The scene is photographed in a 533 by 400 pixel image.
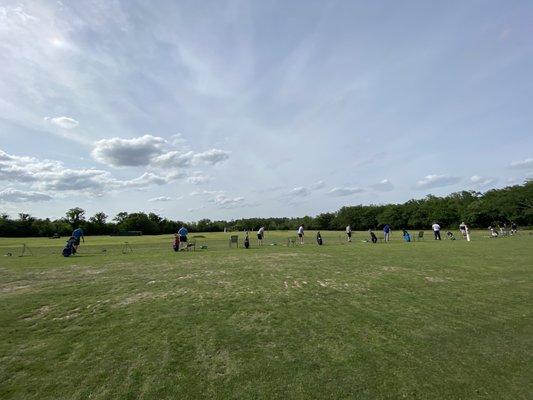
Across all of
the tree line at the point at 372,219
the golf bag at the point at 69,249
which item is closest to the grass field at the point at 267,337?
the golf bag at the point at 69,249

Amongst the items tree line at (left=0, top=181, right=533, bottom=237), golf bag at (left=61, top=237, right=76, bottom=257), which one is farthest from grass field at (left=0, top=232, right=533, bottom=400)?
tree line at (left=0, top=181, right=533, bottom=237)

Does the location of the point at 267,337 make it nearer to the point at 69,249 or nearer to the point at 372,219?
the point at 69,249

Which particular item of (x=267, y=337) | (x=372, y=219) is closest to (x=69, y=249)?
(x=267, y=337)

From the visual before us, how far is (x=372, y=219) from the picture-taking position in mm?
115500

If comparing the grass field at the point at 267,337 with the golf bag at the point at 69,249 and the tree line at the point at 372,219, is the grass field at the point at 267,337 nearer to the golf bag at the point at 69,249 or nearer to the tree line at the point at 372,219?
the golf bag at the point at 69,249

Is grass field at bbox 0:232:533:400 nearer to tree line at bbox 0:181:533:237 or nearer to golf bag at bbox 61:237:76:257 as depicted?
golf bag at bbox 61:237:76:257

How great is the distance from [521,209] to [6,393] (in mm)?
95007

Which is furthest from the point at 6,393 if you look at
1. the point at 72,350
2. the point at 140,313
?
the point at 140,313

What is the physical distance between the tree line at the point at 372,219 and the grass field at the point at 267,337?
74.5m

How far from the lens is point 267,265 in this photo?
1745 centimetres

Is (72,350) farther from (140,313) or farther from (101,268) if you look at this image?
(101,268)

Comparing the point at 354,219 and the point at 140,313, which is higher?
the point at 354,219

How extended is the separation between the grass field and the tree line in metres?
74.5

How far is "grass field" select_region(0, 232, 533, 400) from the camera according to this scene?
5.36m
